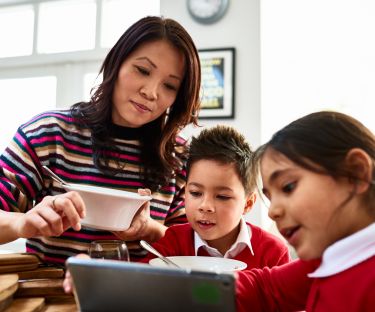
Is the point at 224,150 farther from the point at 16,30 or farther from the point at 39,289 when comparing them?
the point at 16,30

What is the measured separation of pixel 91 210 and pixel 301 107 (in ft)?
8.29

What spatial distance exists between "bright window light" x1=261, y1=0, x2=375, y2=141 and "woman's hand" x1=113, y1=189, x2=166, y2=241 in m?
1.99

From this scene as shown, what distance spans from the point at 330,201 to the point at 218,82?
98.9 inches

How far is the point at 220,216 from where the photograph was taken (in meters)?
1.19

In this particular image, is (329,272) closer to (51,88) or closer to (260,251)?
(260,251)

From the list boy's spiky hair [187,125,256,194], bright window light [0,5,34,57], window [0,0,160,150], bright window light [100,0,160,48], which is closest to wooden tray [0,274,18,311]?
boy's spiky hair [187,125,256,194]

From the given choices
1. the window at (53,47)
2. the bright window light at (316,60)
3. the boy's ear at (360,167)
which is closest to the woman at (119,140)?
the boy's ear at (360,167)

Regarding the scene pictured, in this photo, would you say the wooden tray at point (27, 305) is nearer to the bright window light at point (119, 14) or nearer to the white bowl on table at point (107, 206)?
the white bowl on table at point (107, 206)

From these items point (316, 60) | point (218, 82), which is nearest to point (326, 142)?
point (218, 82)

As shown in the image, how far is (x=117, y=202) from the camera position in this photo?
0.88 metres

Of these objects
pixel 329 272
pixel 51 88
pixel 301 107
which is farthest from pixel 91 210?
pixel 51 88

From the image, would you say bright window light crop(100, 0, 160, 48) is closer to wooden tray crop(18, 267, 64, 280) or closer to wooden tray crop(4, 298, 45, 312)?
wooden tray crop(18, 267, 64, 280)

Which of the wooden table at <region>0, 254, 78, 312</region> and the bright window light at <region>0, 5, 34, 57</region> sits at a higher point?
the bright window light at <region>0, 5, 34, 57</region>

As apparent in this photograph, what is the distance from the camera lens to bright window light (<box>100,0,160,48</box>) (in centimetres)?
374
